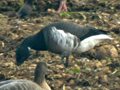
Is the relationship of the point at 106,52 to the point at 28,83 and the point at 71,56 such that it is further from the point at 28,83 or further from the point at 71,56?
the point at 28,83

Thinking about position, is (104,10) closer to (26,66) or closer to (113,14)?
(113,14)

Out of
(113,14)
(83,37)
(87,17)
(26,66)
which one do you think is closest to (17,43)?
(26,66)

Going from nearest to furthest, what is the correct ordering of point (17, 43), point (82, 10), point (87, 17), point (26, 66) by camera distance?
point (26, 66), point (17, 43), point (87, 17), point (82, 10)

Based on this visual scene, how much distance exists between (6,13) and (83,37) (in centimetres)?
307

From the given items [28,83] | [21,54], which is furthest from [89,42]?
[28,83]

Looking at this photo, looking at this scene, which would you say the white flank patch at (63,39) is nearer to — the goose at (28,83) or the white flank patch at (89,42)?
the white flank patch at (89,42)

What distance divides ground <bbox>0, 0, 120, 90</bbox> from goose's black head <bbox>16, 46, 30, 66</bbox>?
0.38 ft

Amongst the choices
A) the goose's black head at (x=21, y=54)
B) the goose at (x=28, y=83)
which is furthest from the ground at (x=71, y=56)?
the goose at (x=28, y=83)

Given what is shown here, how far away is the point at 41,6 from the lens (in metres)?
9.10

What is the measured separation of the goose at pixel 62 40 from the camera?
649 cm

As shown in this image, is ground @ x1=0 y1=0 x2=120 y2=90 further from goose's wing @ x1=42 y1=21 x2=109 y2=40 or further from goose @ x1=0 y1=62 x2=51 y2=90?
goose @ x1=0 y1=62 x2=51 y2=90

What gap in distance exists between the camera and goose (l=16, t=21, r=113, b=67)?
256 inches

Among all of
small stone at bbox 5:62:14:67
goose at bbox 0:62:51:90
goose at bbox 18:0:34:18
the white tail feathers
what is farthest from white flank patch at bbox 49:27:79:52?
goose at bbox 18:0:34:18

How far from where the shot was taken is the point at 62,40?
21.5 ft
